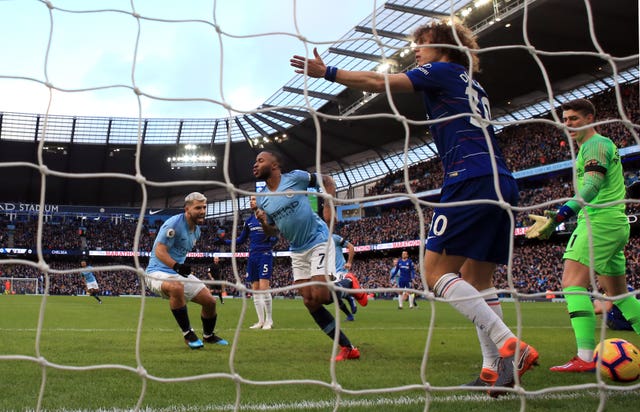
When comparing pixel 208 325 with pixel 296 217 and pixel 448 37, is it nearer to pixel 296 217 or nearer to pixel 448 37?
pixel 296 217

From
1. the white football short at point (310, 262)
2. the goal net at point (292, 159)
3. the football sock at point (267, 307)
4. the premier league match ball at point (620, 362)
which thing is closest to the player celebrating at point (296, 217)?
the white football short at point (310, 262)

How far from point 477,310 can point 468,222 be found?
1.51 ft

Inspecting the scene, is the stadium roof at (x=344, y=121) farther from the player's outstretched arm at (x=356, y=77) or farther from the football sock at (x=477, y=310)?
the football sock at (x=477, y=310)

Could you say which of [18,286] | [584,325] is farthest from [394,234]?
[584,325]

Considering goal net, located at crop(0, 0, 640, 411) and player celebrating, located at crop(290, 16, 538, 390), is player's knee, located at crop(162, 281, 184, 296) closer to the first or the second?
goal net, located at crop(0, 0, 640, 411)

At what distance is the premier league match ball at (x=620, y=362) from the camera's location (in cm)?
364

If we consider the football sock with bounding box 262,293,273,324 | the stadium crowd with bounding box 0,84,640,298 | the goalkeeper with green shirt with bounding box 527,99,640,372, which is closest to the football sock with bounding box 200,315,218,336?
the football sock with bounding box 262,293,273,324

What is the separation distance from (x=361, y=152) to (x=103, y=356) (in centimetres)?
3871

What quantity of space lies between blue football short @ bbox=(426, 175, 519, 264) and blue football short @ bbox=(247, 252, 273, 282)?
634 centimetres

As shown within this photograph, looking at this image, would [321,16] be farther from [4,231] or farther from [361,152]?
[4,231]

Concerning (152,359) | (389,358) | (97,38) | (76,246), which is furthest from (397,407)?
(76,246)

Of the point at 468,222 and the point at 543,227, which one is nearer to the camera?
the point at 468,222

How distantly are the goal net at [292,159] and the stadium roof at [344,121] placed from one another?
16 cm

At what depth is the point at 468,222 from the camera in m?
2.99
